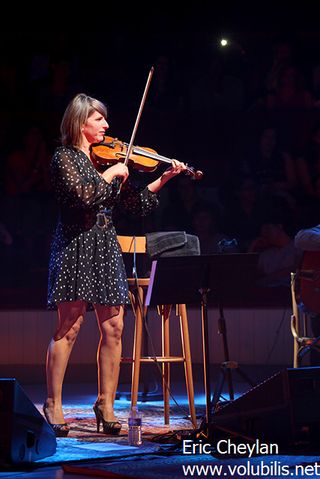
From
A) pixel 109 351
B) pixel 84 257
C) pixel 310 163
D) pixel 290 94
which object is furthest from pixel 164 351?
pixel 290 94

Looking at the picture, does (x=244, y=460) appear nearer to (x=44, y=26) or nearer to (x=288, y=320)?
(x=288, y=320)

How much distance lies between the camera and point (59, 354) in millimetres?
3936

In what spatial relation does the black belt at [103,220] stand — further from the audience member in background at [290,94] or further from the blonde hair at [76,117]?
the audience member in background at [290,94]

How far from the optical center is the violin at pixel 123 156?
397cm

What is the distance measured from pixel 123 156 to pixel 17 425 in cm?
140

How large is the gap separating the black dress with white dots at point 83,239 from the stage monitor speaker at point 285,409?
0.90 metres

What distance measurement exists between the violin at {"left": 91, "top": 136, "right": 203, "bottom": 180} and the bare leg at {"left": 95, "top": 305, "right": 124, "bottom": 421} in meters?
0.65

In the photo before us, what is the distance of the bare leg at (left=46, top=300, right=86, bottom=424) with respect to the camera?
154 inches

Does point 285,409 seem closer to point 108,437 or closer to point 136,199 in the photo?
point 108,437

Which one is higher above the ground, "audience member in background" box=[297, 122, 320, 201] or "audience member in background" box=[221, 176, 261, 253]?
"audience member in background" box=[297, 122, 320, 201]

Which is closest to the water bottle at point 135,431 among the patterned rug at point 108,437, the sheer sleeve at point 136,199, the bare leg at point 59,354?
the patterned rug at point 108,437

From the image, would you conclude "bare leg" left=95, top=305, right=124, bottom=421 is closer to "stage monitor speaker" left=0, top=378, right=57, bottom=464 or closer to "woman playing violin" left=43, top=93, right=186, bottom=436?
"woman playing violin" left=43, top=93, right=186, bottom=436

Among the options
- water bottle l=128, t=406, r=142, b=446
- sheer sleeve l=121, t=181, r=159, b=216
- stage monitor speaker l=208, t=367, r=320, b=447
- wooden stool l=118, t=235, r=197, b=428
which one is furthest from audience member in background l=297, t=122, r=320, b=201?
stage monitor speaker l=208, t=367, r=320, b=447

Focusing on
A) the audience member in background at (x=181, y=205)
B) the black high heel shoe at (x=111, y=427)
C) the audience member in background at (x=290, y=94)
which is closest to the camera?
the black high heel shoe at (x=111, y=427)
